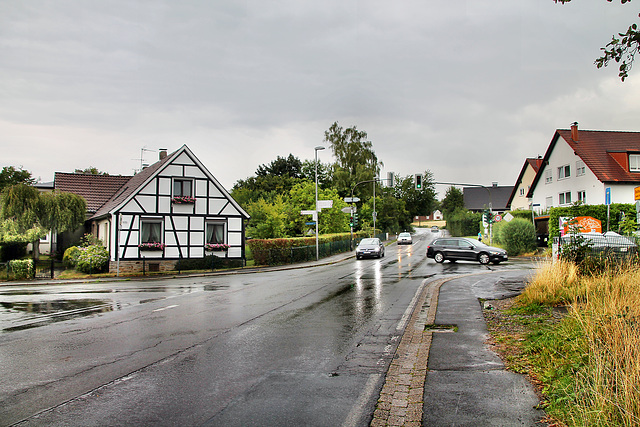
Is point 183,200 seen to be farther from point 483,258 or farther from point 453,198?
point 453,198

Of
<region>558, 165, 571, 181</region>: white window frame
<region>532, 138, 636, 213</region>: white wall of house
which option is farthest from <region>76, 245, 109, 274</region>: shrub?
<region>558, 165, 571, 181</region>: white window frame

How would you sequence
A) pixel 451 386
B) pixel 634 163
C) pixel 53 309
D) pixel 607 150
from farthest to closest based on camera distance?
1. pixel 607 150
2. pixel 634 163
3. pixel 53 309
4. pixel 451 386

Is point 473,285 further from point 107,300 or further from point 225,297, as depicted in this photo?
point 107,300

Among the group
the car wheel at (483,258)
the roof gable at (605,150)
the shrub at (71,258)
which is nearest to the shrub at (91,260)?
the shrub at (71,258)

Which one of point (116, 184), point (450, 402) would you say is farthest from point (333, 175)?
point (450, 402)

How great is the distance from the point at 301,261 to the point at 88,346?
2591 cm

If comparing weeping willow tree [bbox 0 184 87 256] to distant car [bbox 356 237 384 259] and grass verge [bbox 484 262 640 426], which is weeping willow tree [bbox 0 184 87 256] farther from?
grass verge [bbox 484 262 640 426]

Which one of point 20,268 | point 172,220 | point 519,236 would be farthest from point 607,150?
point 20,268

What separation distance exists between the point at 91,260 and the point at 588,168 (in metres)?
39.0

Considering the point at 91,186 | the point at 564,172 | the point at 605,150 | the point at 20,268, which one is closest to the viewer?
the point at 20,268

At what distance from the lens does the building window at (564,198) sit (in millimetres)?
43938

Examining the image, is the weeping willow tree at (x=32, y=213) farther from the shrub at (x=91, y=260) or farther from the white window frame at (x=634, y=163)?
the white window frame at (x=634, y=163)

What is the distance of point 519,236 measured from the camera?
116ft

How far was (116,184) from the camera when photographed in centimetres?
3853
